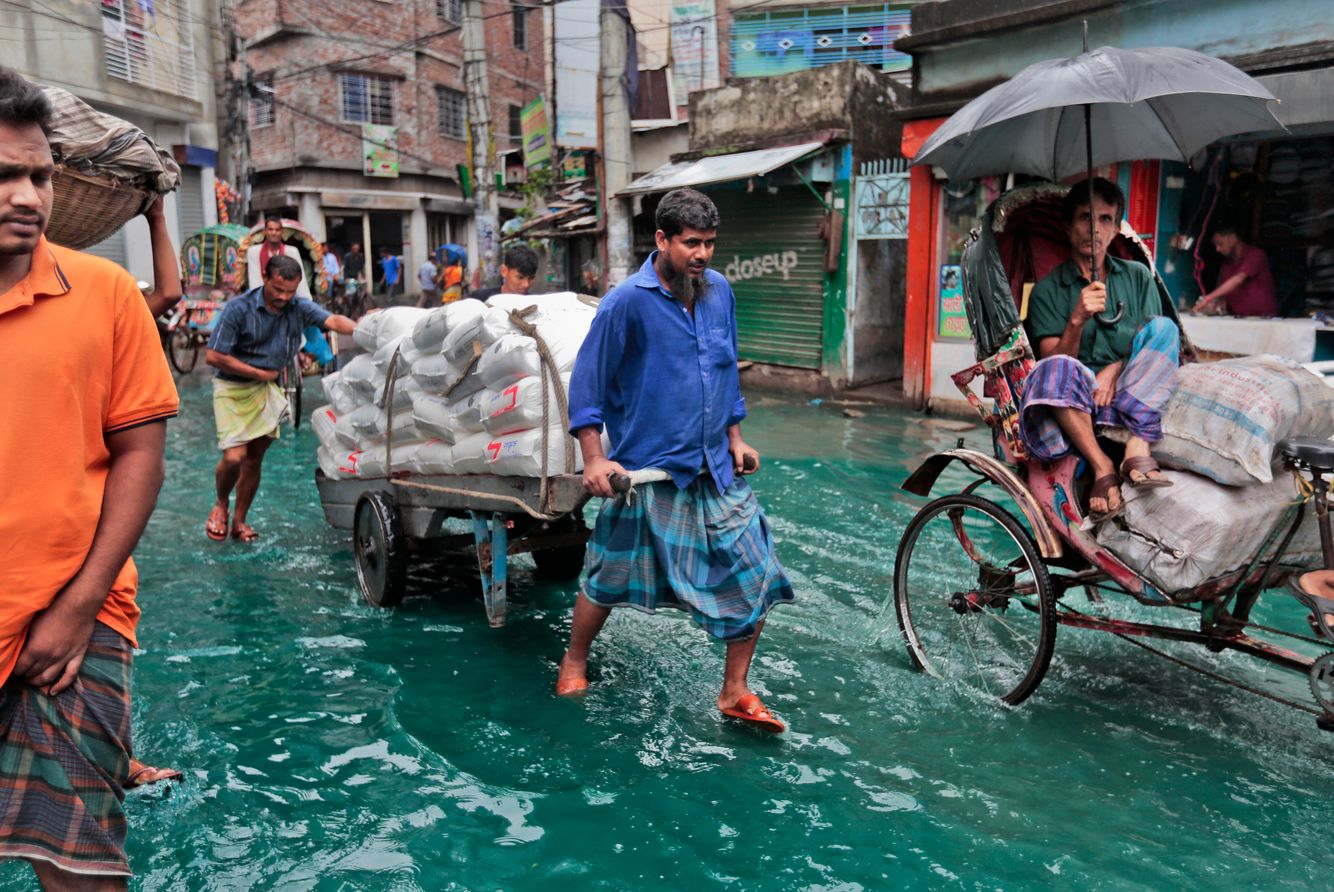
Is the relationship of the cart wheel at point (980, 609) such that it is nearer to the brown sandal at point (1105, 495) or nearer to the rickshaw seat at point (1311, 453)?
the brown sandal at point (1105, 495)

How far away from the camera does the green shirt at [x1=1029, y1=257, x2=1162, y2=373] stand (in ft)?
13.0

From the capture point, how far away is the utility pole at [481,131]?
18594 mm

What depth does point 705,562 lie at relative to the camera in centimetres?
380

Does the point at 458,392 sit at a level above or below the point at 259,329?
below

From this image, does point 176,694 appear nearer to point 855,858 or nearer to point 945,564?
point 855,858

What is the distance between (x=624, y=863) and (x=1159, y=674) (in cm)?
256

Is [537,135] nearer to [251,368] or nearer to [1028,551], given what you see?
[251,368]

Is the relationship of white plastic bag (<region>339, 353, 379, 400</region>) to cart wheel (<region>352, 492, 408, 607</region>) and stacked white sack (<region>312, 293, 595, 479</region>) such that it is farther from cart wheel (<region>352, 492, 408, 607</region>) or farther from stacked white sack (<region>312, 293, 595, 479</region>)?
cart wheel (<region>352, 492, 408, 607</region>)

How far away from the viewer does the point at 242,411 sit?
651 centimetres

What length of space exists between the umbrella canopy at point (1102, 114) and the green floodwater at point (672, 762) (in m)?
2.16

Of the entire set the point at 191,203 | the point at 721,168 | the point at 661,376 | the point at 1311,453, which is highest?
the point at 191,203

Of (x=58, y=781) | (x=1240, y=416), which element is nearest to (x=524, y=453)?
(x=58, y=781)

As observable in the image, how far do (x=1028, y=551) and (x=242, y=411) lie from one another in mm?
4777

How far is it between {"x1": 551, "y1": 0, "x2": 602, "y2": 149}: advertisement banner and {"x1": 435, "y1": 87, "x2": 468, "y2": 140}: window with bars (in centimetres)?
1835
